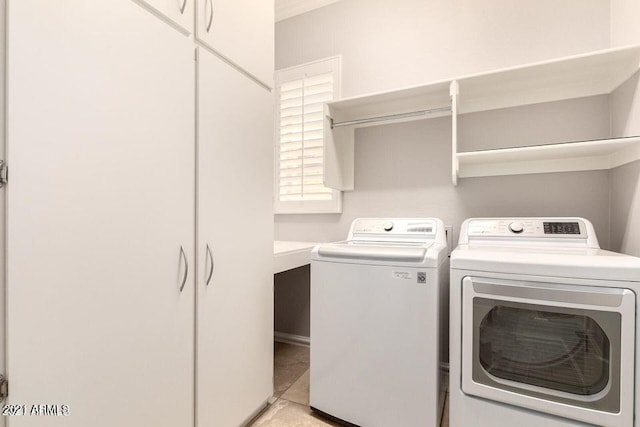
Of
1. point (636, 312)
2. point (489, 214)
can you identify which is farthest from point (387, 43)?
point (636, 312)

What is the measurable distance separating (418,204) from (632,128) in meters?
1.12

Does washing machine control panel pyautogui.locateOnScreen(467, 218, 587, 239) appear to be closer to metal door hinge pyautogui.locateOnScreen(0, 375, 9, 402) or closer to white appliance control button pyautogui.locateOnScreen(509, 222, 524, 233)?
white appliance control button pyautogui.locateOnScreen(509, 222, 524, 233)

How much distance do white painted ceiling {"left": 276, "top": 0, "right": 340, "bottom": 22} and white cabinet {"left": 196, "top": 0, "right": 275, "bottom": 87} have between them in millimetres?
1066

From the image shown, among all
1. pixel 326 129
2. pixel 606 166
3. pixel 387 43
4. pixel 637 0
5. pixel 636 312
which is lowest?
pixel 636 312

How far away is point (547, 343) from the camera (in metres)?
1.21

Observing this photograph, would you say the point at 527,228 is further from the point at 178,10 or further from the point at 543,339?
the point at 178,10

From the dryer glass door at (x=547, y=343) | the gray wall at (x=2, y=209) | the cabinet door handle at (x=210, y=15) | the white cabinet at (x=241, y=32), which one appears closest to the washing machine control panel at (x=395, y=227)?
the dryer glass door at (x=547, y=343)

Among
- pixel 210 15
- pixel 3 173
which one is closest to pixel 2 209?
pixel 3 173

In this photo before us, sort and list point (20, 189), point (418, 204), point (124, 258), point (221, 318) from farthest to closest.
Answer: point (418, 204) → point (221, 318) → point (124, 258) → point (20, 189)

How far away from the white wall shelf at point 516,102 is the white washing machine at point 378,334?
2.35 ft

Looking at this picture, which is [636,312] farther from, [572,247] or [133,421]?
[133,421]

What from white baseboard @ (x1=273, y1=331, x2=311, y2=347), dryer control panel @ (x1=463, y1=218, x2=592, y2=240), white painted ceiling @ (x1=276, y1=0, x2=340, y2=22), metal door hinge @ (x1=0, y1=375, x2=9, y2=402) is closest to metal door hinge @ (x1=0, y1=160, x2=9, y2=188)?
metal door hinge @ (x1=0, y1=375, x2=9, y2=402)

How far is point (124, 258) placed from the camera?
3.25 feet

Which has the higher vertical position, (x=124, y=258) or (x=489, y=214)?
(x=489, y=214)
